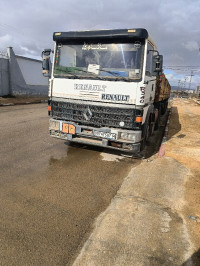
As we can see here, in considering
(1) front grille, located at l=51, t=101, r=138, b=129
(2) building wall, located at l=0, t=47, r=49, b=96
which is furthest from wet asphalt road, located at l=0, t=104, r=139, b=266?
(2) building wall, located at l=0, t=47, r=49, b=96

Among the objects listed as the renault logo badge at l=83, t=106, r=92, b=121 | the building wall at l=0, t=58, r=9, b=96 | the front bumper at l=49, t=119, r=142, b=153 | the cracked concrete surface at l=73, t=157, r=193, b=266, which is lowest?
the cracked concrete surface at l=73, t=157, r=193, b=266

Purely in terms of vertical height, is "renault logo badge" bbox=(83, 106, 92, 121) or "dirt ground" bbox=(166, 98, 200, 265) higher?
"renault logo badge" bbox=(83, 106, 92, 121)

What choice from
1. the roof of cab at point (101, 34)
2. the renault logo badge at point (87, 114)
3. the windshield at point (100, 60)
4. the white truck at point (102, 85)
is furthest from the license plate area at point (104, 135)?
→ the roof of cab at point (101, 34)

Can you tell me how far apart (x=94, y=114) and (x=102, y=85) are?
75 cm

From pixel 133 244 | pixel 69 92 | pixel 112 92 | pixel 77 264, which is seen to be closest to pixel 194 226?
pixel 133 244

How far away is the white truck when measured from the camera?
4.83m

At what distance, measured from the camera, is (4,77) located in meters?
19.3

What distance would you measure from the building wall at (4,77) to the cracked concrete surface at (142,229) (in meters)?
18.4

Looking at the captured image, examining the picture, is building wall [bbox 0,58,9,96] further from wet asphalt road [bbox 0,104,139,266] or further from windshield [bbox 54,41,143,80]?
windshield [bbox 54,41,143,80]

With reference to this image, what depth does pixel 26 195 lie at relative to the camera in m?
3.59

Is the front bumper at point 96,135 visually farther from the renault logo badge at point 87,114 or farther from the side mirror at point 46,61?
the side mirror at point 46,61

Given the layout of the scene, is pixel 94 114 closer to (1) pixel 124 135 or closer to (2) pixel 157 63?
(1) pixel 124 135

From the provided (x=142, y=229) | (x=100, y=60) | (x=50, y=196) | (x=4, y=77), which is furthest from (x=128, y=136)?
(x=4, y=77)

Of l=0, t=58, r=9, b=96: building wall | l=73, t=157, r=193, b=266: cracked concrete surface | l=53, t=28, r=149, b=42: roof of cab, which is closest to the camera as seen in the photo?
l=73, t=157, r=193, b=266: cracked concrete surface
